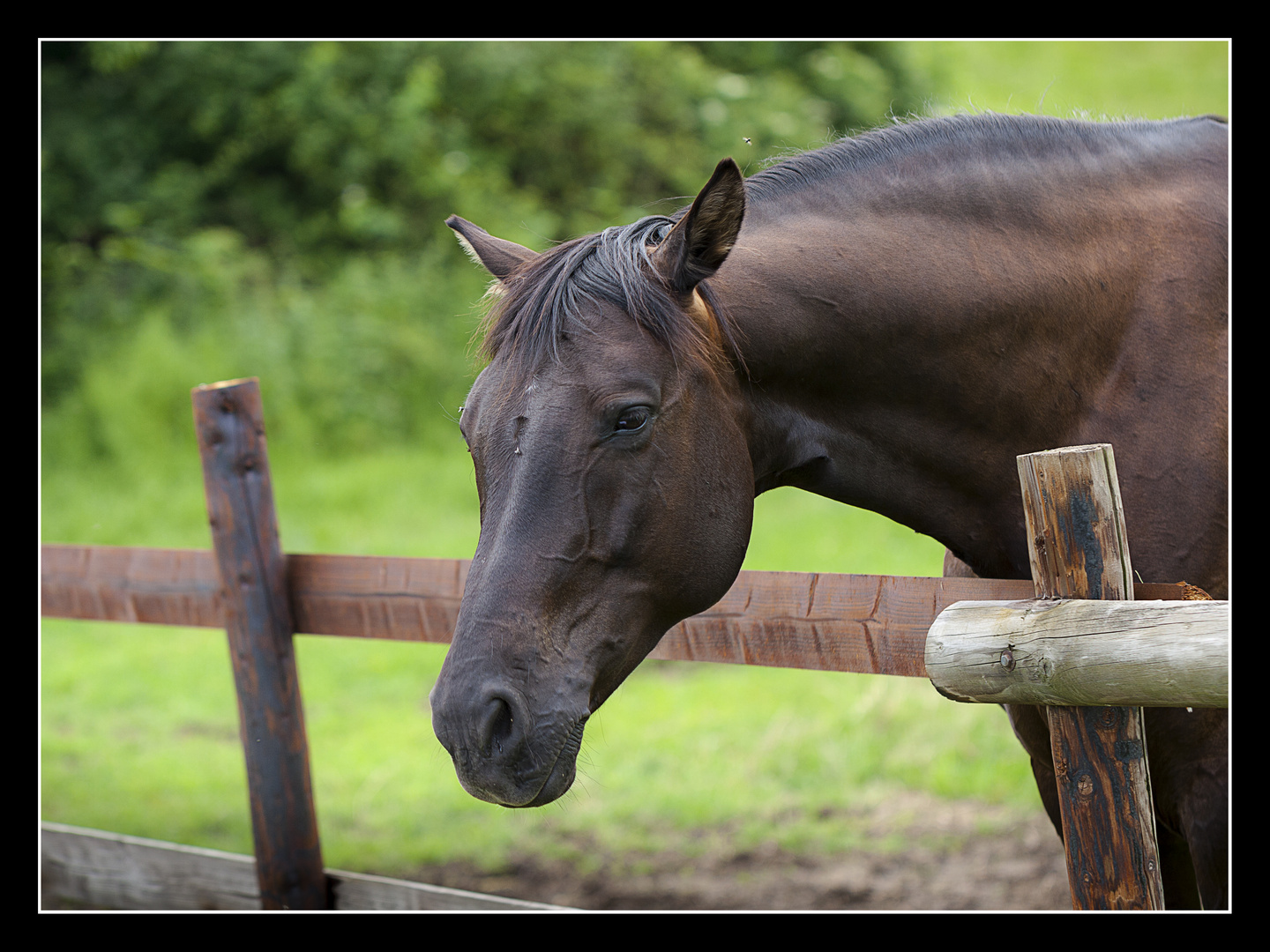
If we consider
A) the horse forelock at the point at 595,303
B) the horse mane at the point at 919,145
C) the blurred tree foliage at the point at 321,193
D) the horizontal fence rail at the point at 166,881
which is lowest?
the horizontal fence rail at the point at 166,881

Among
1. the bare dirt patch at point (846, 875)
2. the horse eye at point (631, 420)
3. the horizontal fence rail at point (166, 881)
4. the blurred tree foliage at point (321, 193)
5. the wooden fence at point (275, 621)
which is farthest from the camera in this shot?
the blurred tree foliage at point (321, 193)

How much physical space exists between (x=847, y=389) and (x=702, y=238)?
0.47 m

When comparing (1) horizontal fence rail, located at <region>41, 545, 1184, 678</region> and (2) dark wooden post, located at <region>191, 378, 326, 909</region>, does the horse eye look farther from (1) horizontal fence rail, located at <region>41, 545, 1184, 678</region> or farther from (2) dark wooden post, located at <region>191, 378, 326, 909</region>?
(2) dark wooden post, located at <region>191, 378, 326, 909</region>

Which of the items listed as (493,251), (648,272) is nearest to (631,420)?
(648,272)

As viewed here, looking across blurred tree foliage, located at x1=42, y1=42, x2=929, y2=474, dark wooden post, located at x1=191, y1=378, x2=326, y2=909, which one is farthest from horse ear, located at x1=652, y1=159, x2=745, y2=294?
blurred tree foliage, located at x1=42, y1=42, x2=929, y2=474

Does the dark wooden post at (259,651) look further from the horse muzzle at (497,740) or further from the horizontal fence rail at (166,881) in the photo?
the horse muzzle at (497,740)

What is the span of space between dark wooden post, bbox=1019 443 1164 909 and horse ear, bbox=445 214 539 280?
1202 millimetres

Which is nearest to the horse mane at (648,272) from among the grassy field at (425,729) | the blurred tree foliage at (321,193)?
the grassy field at (425,729)

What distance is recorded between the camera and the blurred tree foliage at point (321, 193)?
9.30 meters

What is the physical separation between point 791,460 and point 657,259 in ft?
1.70

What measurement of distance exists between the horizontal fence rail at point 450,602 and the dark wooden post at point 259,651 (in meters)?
0.13

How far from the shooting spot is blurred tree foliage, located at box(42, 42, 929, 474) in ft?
30.5

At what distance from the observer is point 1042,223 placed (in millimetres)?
2281

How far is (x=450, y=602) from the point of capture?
9.80 ft
